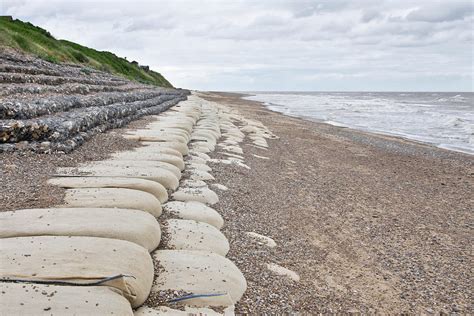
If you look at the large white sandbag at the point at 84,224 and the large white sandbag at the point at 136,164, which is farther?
the large white sandbag at the point at 136,164

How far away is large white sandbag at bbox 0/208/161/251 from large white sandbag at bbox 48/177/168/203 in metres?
0.98

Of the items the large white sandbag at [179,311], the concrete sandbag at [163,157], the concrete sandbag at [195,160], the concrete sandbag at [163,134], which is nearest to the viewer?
the large white sandbag at [179,311]

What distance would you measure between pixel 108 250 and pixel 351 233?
4.38 meters

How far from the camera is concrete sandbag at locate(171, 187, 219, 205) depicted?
621cm

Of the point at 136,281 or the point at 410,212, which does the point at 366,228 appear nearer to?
the point at 410,212

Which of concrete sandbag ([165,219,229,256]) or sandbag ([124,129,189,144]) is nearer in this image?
concrete sandbag ([165,219,229,256])

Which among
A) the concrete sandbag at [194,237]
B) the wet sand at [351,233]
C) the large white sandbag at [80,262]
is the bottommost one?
the wet sand at [351,233]

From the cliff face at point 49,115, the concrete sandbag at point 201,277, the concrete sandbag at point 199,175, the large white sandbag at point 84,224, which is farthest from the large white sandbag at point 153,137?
the concrete sandbag at point 201,277

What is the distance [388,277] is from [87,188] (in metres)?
3.95

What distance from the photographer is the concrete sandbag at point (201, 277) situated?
12.2ft

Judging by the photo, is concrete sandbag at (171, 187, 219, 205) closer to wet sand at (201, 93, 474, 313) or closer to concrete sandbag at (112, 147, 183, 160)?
wet sand at (201, 93, 474, 313)

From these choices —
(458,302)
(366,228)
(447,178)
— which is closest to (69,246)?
(458,302)

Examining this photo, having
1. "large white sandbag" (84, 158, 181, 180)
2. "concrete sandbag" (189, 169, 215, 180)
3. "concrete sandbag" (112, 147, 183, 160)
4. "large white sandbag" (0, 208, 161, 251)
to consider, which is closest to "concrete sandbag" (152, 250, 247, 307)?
"large white sandbag" (0, 208, 161, 251)

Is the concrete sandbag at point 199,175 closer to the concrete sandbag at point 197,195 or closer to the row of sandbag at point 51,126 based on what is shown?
the concrete sandbag at point 197,195
